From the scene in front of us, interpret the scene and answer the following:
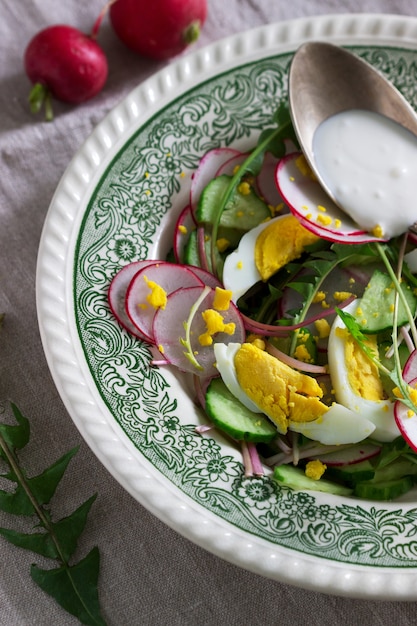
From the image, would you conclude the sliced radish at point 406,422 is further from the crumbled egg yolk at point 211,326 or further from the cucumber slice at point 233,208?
the cucumber slice at point 233,208

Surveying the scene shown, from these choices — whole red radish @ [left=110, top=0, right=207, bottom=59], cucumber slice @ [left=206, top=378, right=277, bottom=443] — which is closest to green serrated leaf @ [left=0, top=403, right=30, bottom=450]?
cucumber slice @ [left=206, top=378, right=277, bottom=443]

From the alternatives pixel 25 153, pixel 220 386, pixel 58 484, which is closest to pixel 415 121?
pixel 220 386

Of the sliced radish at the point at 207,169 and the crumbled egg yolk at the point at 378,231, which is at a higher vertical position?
the sliced radish at the point at 207,169

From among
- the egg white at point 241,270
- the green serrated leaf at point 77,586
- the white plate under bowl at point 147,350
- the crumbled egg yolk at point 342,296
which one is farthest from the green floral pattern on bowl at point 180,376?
the crumbled egg yolk at point 342,296

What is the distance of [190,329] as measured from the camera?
1.93 metres

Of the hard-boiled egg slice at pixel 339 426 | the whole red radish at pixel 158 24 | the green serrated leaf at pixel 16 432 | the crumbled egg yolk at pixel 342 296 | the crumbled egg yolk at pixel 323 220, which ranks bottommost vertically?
the hard-boiled egg slice at pixel 339 426

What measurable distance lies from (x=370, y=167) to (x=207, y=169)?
1.49ft

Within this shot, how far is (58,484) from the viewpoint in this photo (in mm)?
1994

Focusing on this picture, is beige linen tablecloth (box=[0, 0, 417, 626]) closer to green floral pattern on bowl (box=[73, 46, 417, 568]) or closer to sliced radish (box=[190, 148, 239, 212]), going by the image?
green floral pattern on bowl (box=[73, 46, 417, 568])

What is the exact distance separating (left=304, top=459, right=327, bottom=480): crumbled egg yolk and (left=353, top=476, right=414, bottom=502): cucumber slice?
9 cm

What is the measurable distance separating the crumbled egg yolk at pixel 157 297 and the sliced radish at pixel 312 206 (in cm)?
43

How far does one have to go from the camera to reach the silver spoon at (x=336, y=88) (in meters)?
2.22

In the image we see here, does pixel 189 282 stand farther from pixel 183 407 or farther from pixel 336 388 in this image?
pixel 336 388

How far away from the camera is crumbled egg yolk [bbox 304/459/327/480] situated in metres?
1.81
